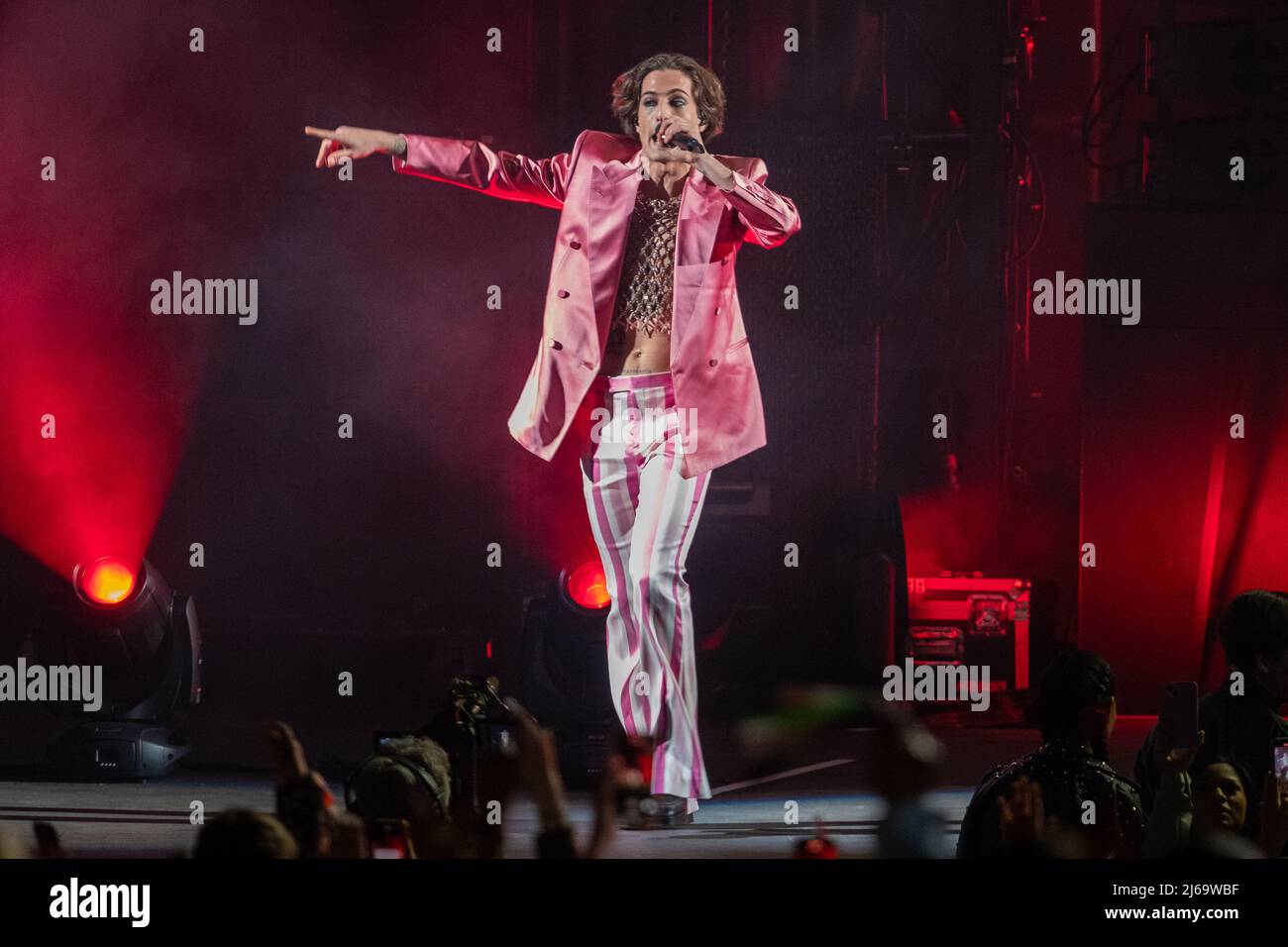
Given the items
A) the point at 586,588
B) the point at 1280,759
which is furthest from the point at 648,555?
the point at 1280,759

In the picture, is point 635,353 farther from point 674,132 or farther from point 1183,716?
point 1183,716

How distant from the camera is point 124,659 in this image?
4230 mm

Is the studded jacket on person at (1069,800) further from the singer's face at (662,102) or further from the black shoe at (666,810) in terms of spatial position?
the singer's face at (662,102)

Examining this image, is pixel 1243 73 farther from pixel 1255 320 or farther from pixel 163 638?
pixel 163 638

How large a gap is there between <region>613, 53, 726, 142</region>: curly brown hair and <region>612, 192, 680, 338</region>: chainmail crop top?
0.78ft

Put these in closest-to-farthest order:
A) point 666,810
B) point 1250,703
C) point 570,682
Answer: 1. point 1250,703
2. point 666,810
3. point 570,682

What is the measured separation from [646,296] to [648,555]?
2.01 ft

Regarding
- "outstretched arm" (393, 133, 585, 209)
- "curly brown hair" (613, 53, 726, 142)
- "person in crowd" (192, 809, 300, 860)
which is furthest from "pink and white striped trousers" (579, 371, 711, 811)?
"person in crowd" (192, 809, 300, 860)

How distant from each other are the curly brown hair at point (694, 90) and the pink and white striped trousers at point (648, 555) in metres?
0.65

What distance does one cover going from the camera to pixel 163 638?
422 centimetres

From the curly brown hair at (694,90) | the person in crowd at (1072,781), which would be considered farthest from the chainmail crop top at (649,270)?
the person in crowd at (1072,781)

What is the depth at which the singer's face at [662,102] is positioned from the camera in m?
3.86
